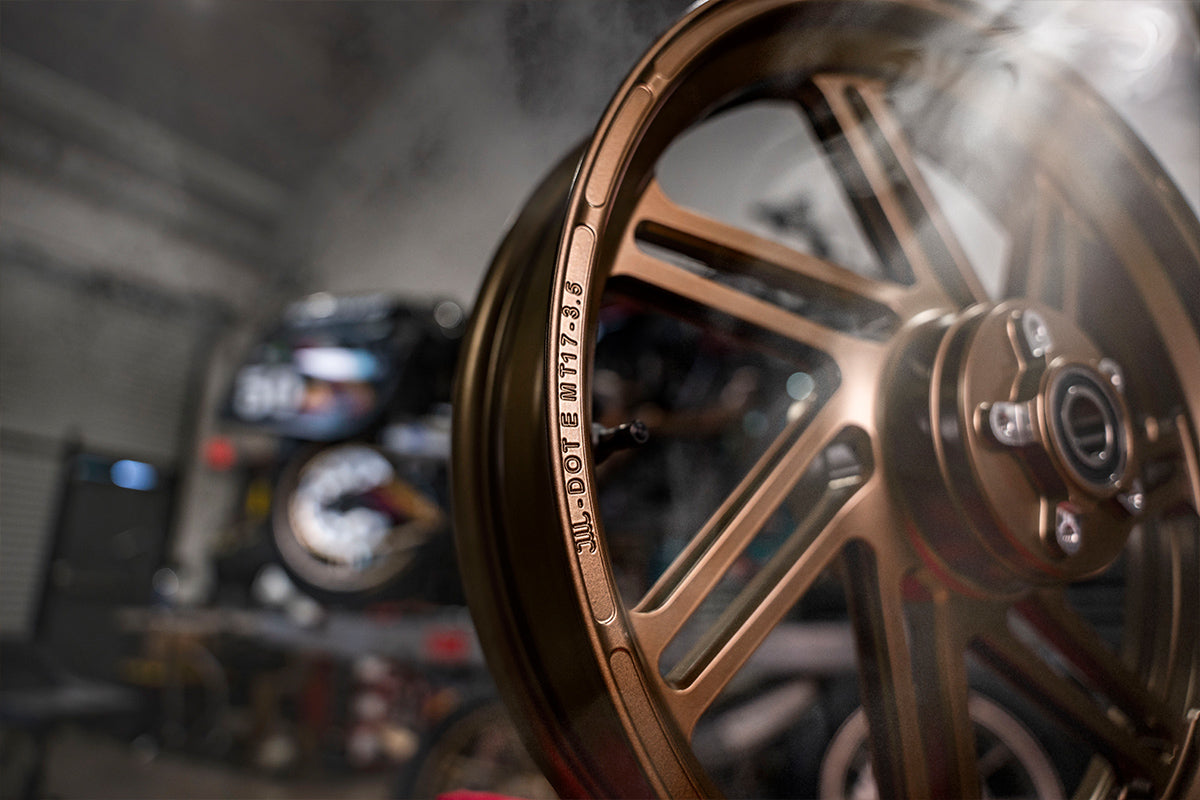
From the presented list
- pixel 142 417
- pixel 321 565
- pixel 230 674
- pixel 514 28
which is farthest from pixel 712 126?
pixel 230 674

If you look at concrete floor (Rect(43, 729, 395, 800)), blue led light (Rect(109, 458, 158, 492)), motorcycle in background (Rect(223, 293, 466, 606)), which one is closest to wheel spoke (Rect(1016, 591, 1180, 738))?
concrete floor (Rect(43, 729, 395, 800))

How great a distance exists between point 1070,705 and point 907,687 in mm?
144

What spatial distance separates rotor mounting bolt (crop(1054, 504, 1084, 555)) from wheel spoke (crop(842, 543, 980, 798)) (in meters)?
0.08

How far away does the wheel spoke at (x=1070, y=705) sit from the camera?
52 cm

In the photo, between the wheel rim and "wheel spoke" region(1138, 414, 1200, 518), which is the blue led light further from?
"wheel spoke" region(1138, 414, 1200, 518)

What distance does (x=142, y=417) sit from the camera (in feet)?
3.80

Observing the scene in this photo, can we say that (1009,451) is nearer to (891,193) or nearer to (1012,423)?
(1012,423)

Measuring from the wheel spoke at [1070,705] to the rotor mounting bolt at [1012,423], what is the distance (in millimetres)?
141

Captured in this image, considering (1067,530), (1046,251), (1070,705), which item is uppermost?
(1046,251)

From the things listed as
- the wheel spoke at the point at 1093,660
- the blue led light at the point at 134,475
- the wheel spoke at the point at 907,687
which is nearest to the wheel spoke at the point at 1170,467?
the wheel spoke at the point at 1093,660

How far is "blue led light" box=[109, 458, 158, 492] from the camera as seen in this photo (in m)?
1.21

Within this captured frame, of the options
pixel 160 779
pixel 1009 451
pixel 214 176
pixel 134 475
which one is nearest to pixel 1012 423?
pixel 1009 451

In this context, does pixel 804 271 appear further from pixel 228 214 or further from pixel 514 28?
pixel 228 214

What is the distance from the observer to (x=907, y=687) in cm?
47
